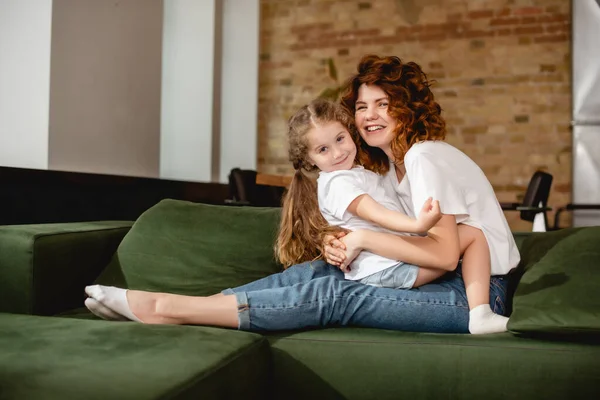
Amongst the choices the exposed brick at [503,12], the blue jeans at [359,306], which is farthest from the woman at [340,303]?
the exposed brick at [503,12]

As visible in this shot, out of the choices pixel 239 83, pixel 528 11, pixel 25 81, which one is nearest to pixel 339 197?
pixel 25 81

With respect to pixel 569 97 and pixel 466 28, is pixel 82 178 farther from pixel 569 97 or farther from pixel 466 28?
pixel 569 97

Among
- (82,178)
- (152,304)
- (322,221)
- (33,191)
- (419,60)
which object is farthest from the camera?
(419,60)

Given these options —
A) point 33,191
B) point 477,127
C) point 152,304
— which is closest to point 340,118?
point 152,304

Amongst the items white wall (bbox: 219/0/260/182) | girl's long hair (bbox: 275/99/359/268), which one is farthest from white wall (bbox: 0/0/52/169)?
white wall (bbox: 219/0/260/182)

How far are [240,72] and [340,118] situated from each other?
352 centimetres

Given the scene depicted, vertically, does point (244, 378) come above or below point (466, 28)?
below

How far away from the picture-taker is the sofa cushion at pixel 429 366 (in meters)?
1.24

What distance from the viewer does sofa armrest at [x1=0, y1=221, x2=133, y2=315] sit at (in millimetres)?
1710

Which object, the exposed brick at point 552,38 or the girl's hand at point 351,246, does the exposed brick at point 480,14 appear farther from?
the girl's hand at point 351,246

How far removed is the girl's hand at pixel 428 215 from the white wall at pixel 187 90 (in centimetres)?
322

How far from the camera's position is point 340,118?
1.77 m

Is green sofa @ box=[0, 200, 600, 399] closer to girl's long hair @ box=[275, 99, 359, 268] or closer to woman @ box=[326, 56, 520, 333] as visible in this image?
woman @ box=[326, 56, 520, 333]

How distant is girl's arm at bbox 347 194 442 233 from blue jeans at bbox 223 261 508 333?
181 millimetres
